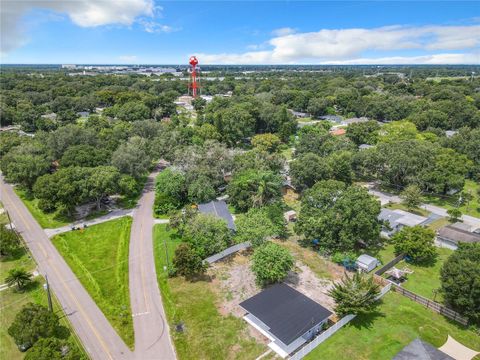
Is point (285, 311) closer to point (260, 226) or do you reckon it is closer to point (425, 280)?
point (260, 226)

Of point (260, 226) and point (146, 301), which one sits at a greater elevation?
point (260, 226)

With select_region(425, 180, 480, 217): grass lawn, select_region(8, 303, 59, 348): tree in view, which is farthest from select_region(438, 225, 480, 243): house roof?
select_region(8, 303, 59, 348): tree

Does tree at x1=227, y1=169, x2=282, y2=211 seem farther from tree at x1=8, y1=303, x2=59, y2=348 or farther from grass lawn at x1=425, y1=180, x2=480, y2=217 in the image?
tree at x1=8, y1=303, x2=59, y2=348

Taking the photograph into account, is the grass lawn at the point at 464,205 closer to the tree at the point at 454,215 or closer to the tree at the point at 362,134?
the tree at the point at 454,215

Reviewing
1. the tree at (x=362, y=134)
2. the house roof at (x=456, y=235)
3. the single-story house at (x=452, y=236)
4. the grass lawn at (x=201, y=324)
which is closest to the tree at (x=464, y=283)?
the house roof at (x=456, y=235)

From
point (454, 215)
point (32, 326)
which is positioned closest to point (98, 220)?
point (32, 326)
